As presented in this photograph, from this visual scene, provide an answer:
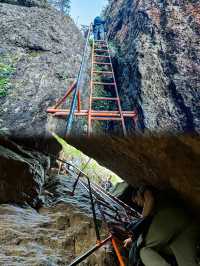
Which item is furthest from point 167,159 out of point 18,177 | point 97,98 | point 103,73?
point 103,73

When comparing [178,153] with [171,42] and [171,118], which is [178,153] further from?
[171,42]

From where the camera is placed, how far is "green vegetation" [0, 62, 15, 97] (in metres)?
6.65

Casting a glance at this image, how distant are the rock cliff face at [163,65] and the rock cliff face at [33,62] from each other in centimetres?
173

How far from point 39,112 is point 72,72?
2087mm

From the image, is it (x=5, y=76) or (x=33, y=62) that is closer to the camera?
(x=5, y=76)

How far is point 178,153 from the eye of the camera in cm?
320

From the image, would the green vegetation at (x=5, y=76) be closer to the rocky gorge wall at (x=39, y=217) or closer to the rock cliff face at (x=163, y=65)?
the rocky gorge wall at (x=39, y=217)

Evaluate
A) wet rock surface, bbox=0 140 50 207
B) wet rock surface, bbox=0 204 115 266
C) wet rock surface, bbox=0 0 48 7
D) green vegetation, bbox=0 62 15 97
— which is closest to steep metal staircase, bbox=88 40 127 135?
wet rock surface, bbox=0 140 50 207

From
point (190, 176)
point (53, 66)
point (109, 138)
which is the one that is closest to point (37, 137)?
point (53, 66)

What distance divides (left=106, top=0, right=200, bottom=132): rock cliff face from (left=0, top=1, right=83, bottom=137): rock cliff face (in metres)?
1.73

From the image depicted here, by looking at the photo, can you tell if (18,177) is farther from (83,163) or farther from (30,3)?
(30,3)

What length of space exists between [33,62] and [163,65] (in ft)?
11.8

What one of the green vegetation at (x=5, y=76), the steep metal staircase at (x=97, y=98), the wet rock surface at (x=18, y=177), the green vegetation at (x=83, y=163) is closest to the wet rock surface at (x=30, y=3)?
the steep metal staircase at (x=97, y=98)

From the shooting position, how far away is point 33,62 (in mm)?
7613
